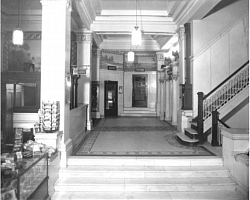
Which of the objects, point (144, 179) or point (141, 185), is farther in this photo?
point (144, 179)

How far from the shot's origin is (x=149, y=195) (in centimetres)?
376

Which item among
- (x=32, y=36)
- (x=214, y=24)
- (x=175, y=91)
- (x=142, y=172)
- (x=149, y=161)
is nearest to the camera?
(x=142, y=172)

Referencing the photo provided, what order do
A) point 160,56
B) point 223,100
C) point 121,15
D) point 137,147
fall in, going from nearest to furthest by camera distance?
1. point 137,147
2. point 223,100
3. point 121,15
4. point 160,56

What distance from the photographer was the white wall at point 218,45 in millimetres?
7090

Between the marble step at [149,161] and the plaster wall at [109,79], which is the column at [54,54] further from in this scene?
the plaster wall at [109,79]

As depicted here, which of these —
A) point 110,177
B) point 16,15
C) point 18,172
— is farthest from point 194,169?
point 16,15

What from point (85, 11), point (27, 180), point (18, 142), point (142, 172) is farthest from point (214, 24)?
point (27, 180)

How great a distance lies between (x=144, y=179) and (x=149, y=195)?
1.43 feet

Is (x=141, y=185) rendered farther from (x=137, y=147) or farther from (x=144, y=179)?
(x=137, y=147)

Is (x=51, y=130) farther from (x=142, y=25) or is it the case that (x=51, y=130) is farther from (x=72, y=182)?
(x=142, y=25)

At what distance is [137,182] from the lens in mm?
4035

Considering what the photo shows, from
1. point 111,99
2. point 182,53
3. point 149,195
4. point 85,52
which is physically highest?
point 85,52

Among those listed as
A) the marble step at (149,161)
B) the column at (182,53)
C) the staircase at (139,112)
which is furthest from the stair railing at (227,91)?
the staircase at (139,112)

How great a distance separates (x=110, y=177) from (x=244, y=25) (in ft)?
21.9
